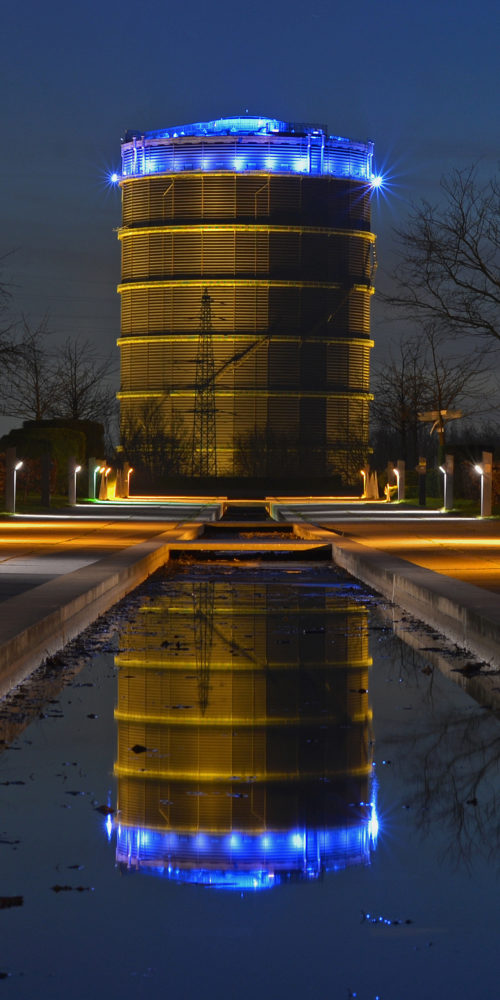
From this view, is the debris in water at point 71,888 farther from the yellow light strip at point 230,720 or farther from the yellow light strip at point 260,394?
the yellow light strip at point 260,394

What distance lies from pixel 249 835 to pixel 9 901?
41.8 inches

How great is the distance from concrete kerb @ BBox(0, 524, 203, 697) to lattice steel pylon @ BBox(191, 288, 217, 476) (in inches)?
2982

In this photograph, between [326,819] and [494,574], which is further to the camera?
[494,574]

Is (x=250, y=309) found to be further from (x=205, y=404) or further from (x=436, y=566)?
(x=436, y=566)

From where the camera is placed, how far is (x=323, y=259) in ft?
313

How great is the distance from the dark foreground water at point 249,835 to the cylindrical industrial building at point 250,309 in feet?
277

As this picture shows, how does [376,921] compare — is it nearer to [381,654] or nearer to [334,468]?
[381,654]

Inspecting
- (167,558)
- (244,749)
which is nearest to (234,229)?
(167,558)

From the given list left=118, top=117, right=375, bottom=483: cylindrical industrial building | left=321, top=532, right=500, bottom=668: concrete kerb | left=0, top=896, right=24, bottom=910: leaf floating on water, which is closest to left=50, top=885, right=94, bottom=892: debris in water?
left=0, top=896, right=24, bottom=910: leaf floating on water

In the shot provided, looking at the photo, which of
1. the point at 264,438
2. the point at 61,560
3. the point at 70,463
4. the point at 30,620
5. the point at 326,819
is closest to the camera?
the point at 326,819

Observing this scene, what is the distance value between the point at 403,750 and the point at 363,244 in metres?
92.9

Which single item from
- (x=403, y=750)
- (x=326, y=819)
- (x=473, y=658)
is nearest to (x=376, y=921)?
(x=326, y=819)

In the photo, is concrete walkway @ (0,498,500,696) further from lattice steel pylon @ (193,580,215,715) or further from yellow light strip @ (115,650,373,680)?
lattice steel pylon @ (193,580,215,715)

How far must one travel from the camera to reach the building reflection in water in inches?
198
